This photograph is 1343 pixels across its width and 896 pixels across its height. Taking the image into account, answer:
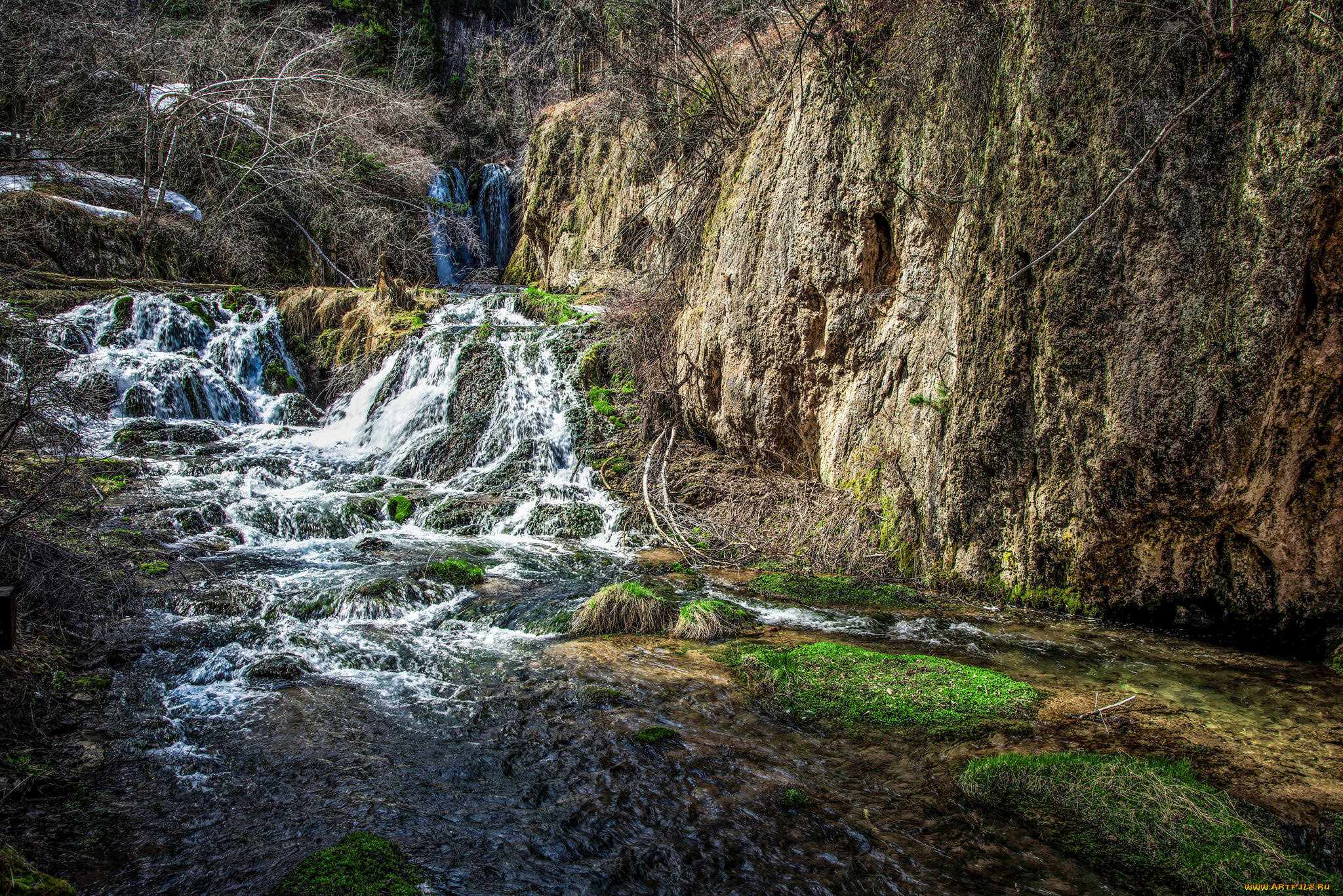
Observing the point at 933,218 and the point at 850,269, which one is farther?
the point at 850,269

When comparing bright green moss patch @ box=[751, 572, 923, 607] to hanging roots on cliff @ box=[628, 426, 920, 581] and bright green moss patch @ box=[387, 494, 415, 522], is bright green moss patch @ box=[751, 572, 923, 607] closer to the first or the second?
hanging roots on cliff @ box=[628, 426, 920, 581]

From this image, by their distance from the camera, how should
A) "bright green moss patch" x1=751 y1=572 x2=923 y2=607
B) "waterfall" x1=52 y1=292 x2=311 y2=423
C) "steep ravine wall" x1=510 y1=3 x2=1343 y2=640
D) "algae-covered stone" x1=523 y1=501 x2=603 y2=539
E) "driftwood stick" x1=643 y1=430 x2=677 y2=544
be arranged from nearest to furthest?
1. "steep ravine wall" x1=510 y1=3 x2=1343 y2=640
2. "bright green moss patch" x1=751 y1=572 x2=923 y2=607
3. "driftwood stick" x1=643 y1=430 x2=677 y2=544
4. "algae-covered stone" x1=523 y1=501 x2=603 y2=539
5. "waterfall" x1=52 y1=292 x2=311 y2=423

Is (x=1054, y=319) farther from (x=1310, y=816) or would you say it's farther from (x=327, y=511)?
(x=327, y=511)

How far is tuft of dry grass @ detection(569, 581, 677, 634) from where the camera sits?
553 cm

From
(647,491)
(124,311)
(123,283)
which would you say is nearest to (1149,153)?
(647,491)

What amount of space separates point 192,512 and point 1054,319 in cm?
937

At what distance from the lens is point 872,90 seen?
7125mm

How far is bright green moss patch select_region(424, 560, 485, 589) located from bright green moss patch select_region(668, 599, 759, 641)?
2.34 m

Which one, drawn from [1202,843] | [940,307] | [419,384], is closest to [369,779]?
[1202,843]

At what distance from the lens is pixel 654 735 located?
147 inches

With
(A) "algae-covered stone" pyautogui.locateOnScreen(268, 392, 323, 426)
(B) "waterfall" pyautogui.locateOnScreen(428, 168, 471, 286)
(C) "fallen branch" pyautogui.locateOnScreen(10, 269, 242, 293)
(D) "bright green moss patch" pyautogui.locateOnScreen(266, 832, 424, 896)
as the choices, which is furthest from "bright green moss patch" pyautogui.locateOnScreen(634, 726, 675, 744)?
(B) "waterfall" pyautogui.locateOnScreen(428, 168, 471, 286)

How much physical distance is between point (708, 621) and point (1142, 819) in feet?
10.1

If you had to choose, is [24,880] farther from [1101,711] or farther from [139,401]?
[139,401]

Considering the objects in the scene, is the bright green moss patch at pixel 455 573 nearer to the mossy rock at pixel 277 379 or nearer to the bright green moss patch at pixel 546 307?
the bright green moss patch at pixel 546 307
